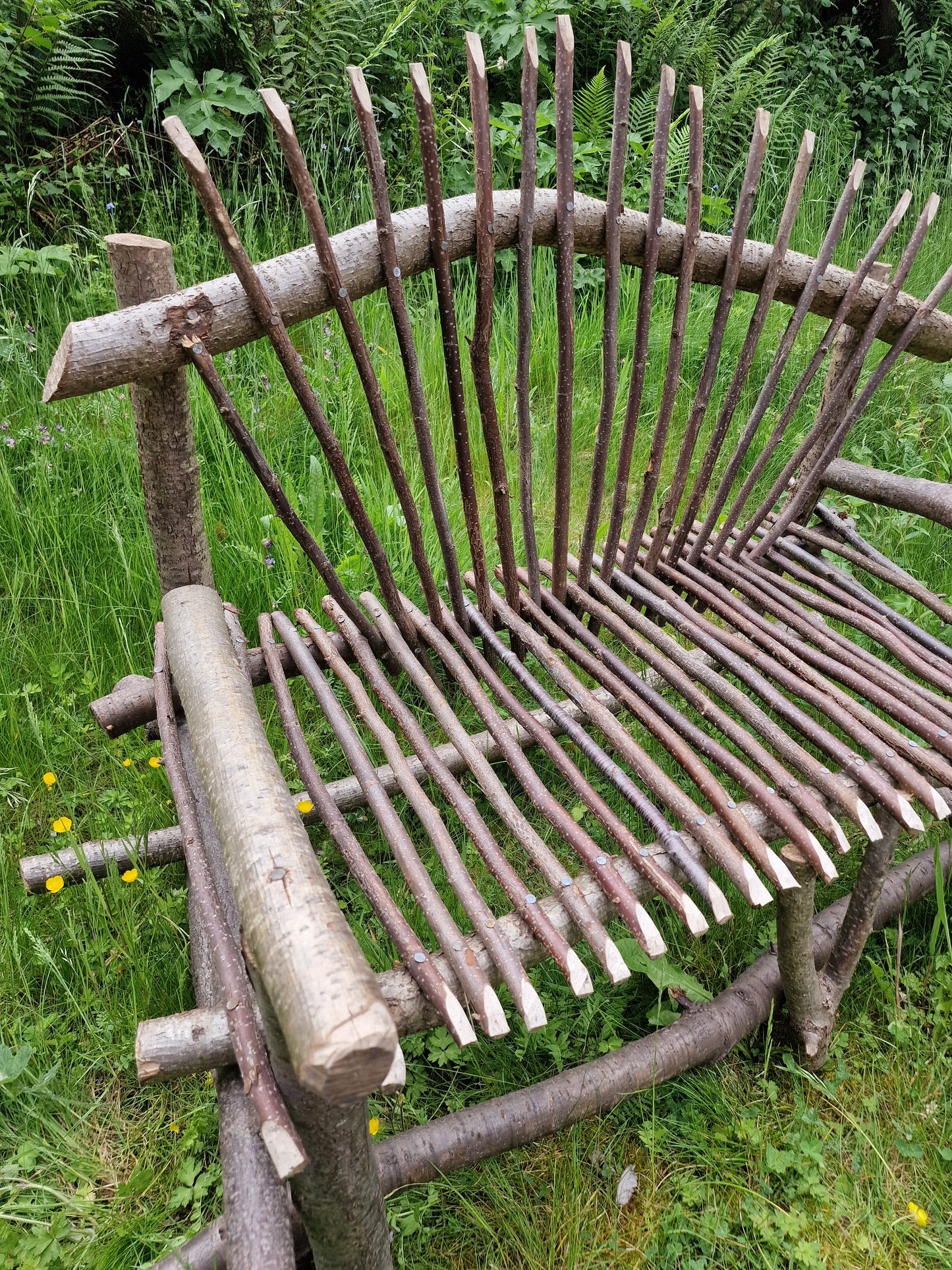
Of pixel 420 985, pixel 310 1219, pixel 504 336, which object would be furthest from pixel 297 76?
pixel 310 1219

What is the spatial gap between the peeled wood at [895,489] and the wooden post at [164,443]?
4.40 ft

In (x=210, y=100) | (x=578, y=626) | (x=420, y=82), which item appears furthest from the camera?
(x=210, y=100)

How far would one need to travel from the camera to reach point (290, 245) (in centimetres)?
293

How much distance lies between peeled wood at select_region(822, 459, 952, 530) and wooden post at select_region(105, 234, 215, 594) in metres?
1.34

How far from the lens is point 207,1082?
4.84 feet

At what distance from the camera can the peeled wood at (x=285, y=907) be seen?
0.63 metres

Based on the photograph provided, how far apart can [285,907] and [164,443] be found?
2.53ft

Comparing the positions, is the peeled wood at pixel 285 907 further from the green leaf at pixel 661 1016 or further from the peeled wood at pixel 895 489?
the peeled wood at pixel 895 489

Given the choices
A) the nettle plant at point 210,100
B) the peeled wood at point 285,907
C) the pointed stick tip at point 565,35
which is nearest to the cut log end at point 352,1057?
the peeled wood at point 285,907

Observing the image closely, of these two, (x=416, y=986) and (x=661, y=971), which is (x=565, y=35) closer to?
(x=416, y=986)

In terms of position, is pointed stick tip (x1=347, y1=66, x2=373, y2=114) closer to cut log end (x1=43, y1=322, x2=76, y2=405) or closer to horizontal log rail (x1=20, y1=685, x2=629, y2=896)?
cut log end (x1=43, y1=322, x2=76, y2=405)

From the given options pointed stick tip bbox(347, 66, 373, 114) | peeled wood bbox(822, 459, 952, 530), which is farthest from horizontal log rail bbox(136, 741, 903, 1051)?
pointed stick tip bbox(347, 66, 373, 114)

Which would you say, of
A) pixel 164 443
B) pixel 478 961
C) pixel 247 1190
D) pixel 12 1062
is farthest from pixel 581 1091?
pixel 164 443

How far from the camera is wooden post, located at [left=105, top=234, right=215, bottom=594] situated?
1.12 metres
